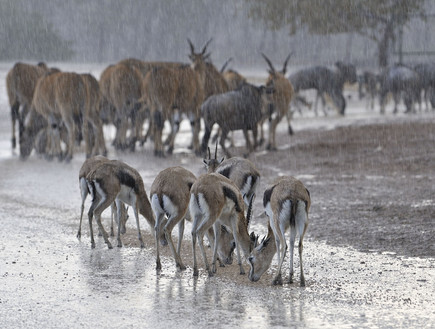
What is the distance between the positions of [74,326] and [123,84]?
508 inches

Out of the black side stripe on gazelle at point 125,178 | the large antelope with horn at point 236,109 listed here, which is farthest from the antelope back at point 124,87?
the black side stripe on gazelle at point 125,178

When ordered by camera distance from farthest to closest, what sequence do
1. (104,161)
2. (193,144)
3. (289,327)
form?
(193,144) < (104,161) < (289,327)

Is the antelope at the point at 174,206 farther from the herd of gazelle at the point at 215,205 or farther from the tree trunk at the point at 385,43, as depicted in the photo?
the tree trunk at the point at 385,43

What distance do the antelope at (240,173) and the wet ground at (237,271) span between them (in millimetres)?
604

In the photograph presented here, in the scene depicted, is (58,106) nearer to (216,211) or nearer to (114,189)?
(114,189)

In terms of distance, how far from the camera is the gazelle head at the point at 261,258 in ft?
22.8

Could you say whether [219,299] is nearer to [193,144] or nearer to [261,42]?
[193,144]

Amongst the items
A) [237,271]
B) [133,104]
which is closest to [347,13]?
[133,104]

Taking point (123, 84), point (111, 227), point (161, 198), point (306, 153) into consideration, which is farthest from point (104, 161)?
point (123, 84)

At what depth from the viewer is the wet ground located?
19.7 ft

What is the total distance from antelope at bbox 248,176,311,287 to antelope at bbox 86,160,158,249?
156 centimetres

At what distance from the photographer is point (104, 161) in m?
8.75

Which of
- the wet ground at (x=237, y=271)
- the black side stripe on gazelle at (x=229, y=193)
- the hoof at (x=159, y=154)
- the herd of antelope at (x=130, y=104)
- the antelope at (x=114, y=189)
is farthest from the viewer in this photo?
the hoof at (x=159, y=154)

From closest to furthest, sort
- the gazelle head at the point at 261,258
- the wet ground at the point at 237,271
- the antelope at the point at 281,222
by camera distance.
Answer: the wet ground at the point at 237,271
the antelope at the point at 281,222
the gazelle head at the point at 261,258
